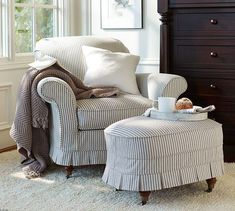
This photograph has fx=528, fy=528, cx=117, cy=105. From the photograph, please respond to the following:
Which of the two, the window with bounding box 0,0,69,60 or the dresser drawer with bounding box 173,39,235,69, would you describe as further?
the window with bounding box 0,0,69,60

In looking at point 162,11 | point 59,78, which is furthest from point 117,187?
point 162,11

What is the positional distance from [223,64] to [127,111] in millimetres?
970

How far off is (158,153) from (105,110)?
0.69m

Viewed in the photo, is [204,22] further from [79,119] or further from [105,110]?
[79,119]

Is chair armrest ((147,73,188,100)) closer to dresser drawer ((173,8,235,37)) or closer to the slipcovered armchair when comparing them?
the slipcovered armchair

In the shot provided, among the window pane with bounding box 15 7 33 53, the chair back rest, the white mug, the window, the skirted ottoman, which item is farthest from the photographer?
the window pane with bounding box 15 7 33 53

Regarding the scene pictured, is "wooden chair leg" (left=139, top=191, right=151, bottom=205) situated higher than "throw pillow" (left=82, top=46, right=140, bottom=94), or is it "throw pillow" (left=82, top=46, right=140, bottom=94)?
"throw pillow" (left=82, top=46, right=140, bottom=94)

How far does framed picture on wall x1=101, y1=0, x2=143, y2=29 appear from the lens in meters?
4.75

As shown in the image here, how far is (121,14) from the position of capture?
4828 millimetres

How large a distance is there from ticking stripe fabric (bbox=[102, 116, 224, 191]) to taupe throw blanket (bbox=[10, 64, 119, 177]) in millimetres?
666

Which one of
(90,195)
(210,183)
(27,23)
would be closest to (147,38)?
(27,23)

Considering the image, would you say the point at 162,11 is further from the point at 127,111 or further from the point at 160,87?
the point at 127,111

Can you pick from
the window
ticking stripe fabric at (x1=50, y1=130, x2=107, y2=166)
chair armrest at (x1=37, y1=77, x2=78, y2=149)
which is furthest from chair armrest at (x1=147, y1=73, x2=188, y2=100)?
the window

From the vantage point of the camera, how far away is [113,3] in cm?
486
